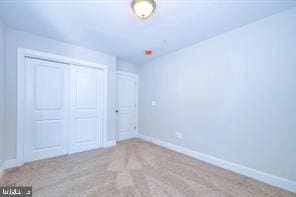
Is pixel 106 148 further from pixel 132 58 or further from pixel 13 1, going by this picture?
pixel 13 1

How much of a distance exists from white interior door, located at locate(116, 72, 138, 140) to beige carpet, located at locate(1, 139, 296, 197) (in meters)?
1.30

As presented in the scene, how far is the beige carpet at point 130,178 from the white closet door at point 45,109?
27cm

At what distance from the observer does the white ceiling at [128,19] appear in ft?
5.72

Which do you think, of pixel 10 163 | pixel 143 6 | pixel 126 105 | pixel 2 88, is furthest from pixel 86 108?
pixel 143 6

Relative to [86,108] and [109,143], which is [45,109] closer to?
[86,108]

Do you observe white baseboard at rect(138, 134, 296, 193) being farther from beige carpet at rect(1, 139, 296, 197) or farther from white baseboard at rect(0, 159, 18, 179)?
white baseboard at rect(0, 159, 18, 179)

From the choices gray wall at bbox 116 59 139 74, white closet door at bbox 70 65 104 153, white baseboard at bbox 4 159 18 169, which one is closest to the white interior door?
gray wall at bbox 116 59 139 74

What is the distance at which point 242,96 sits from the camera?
87.0 inches

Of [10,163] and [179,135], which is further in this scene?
[179,135]

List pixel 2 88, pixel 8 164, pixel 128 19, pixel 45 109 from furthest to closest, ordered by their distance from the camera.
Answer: pixel 45 109 < pixel 8 164 < pixel 2 88 < pixel 128 19

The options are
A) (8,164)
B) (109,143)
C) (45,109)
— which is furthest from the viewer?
(109,143)

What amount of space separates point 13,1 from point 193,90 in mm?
3196

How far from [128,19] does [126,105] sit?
8.55 ft

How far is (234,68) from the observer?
7.59 ft
